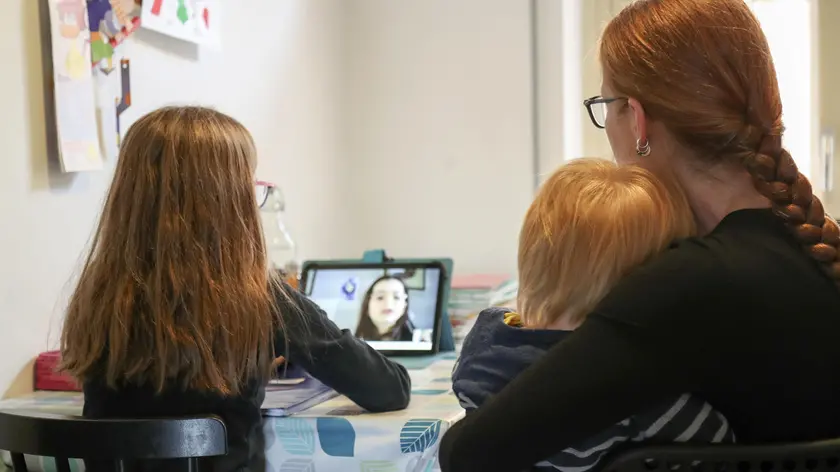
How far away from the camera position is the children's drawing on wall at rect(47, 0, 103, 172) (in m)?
1.52

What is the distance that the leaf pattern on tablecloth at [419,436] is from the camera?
1.21 metres

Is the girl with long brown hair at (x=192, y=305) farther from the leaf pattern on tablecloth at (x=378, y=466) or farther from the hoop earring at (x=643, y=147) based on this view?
the hoop earring at (x=643, y=147)

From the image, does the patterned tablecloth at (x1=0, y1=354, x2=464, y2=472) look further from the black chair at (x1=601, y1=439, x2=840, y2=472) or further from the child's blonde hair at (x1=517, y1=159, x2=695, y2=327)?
the black chair at (x1=601, y1=439, x2=840, y2=472)

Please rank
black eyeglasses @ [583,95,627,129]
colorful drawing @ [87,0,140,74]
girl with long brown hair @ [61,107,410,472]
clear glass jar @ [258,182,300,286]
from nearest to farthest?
black eyeglasses @ [583,95,627,129] < girl with long brown hair @ [61,107,410,472] < colorful drawing @ [87,0,140,74] < clear glass jar @ [258,182,300,286]

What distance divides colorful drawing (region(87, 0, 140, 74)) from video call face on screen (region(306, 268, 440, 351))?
60cm

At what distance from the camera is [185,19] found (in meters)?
1.91

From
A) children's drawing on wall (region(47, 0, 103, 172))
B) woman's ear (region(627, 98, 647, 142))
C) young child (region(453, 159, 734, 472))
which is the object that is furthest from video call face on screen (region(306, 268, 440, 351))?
woman's ear (region(627, 98, 647, 142))

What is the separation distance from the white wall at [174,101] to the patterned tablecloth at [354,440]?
1.07 feet

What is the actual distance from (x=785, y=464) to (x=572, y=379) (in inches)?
7.5

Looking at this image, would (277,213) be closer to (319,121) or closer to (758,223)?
(319,121)

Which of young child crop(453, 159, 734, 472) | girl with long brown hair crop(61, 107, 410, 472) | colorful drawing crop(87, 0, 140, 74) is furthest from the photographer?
colorful drawing crop(87, 0, 140, 74)

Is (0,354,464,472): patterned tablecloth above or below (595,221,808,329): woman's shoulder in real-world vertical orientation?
below

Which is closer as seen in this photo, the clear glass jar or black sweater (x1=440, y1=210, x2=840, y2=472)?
black sweater (x1=440, y1=210, x2=840, y2=472)

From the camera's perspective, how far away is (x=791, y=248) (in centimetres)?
86
